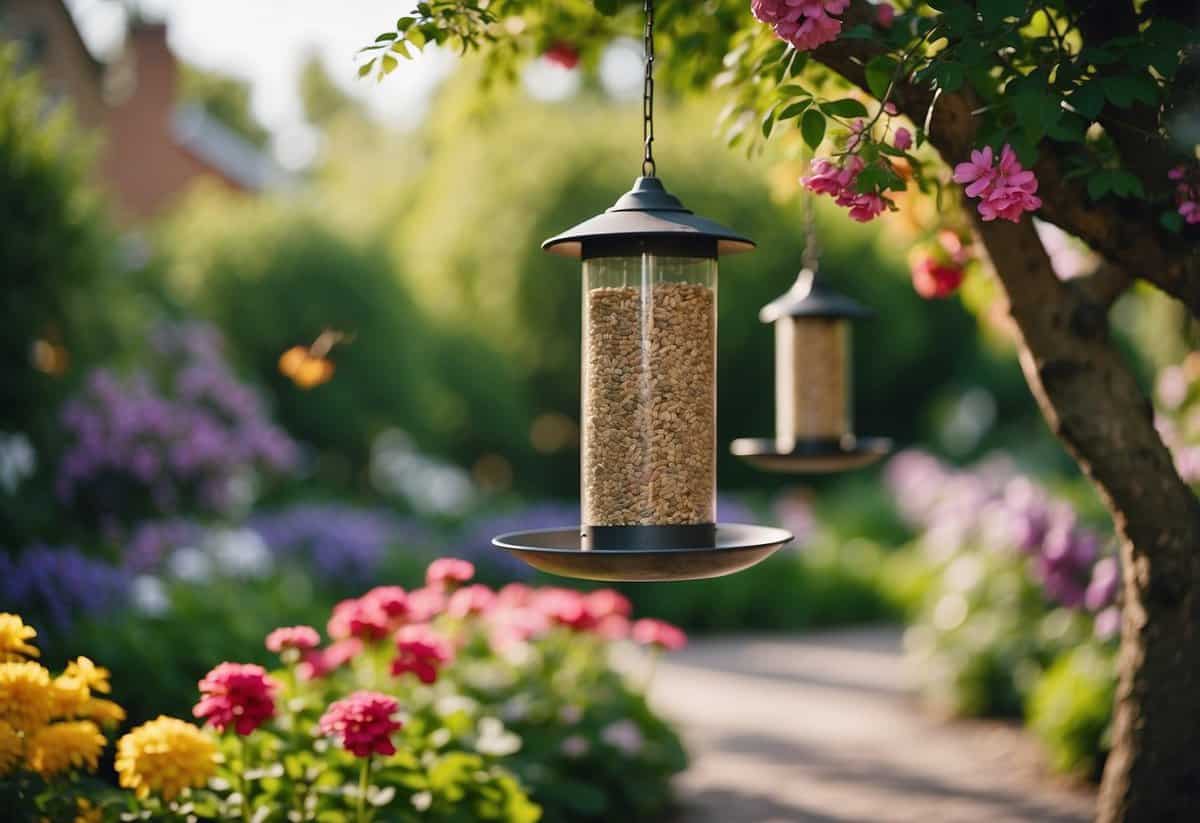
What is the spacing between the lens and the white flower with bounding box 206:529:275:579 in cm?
735

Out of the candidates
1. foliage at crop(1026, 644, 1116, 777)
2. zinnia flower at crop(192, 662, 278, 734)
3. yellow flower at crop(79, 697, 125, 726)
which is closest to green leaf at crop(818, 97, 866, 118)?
zinnia flower at crop(192, 662, 278, 734)

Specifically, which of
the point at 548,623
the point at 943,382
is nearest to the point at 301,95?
the point at 943,382

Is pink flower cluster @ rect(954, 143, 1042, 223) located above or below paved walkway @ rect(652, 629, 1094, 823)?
above

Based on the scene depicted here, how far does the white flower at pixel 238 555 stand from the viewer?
735cm

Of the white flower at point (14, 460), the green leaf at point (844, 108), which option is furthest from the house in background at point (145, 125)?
the green leaf at point (844, 108)

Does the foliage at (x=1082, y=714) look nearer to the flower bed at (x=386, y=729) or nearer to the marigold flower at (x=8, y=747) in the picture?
the flower bed at (x=386, y=729)

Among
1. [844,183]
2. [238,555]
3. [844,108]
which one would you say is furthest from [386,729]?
[238,555]

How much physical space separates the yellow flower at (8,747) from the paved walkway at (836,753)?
3.11 metres

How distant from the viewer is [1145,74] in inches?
101

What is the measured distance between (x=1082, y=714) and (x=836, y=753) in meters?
1.37

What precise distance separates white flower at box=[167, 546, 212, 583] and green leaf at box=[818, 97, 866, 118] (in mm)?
5133

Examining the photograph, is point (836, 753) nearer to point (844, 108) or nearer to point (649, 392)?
point (649, 392)

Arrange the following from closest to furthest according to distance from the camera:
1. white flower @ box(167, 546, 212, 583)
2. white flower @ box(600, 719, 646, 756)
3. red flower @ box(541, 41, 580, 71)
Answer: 1. red flower @ box(541, 41, 580, 71)
2. white flower @ box(600, 719, 646, 756)
3. white flower @ box(167, 546, 212, 583)

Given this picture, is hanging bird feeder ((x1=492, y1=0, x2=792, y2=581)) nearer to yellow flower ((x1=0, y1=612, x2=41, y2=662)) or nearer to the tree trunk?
the tree trunk
